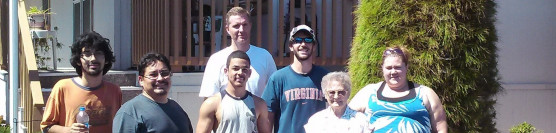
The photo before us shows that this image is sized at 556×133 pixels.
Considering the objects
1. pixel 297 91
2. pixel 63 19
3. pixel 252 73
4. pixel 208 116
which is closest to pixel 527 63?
pixel 252 73

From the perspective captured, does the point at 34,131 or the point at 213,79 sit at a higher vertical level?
the point at 213,79

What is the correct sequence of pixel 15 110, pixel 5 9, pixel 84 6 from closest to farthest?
pixel 15 110 → pixel 5 9 → pixel 84 6

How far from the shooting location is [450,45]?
648 cm

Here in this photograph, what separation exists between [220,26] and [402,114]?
15.2ft

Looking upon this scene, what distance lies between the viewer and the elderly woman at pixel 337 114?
480 cm

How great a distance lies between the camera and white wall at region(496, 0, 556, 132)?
9031 mm

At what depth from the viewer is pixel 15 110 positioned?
23.1ft

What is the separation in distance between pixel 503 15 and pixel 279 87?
4674 mm

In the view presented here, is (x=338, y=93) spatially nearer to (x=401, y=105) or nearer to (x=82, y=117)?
(x=401, y=105)

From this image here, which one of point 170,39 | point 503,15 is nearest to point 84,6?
point 170,39

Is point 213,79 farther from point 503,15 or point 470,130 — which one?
point 503,15

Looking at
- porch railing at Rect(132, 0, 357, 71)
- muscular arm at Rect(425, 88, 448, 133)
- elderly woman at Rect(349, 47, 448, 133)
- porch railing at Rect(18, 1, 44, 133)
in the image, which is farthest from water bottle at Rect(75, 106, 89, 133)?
porch railing at Rect(132, 0, 357, 71)

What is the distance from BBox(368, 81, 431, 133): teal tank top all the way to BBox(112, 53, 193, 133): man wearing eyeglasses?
3.94ft

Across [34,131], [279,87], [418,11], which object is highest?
[418,11]
